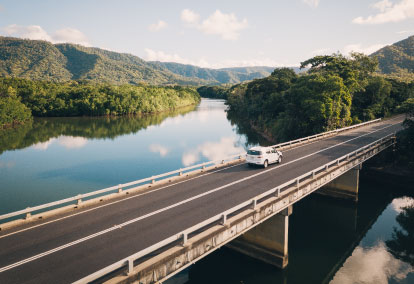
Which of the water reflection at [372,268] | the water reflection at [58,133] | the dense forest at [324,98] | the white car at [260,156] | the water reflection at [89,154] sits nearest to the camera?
the water reflection at [372,268]

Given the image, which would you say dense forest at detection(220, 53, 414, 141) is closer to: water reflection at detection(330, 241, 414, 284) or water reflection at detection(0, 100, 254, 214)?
water reflection at detection(0, 100, 254, 214)

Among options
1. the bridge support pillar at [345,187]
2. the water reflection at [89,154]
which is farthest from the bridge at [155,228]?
the water reflection at [89,154]

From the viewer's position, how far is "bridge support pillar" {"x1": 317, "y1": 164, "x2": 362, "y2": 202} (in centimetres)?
3328

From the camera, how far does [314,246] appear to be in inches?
945

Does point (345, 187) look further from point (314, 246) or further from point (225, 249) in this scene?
point (225, 249)

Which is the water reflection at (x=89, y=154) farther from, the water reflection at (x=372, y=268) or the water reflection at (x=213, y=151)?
the water reflection at (x=372, y=268)

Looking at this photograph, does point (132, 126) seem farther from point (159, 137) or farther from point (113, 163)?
point (113, 163)

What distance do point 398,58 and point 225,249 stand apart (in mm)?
166454

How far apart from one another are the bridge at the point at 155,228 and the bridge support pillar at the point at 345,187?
308 inches

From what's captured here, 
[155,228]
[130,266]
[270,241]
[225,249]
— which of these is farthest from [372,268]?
[130,266]

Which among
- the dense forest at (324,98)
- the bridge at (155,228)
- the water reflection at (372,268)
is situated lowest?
the water reflection at (372,268)

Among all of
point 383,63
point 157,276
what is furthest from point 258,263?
point 383,63

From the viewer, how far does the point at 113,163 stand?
47.9m

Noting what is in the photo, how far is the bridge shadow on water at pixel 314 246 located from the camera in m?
19.5
